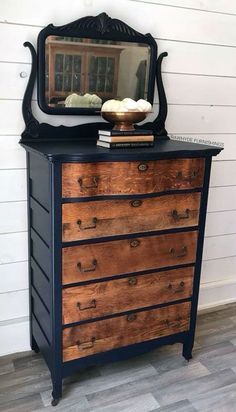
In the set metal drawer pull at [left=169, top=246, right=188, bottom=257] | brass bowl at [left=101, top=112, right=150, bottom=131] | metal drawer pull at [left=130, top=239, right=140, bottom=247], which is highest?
brass bowl at [left=101, top=112, right=150, bottom=131]

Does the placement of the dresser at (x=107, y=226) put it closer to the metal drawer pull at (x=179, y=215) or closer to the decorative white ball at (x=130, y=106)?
the metal drawer pull at (x=179, y=215)

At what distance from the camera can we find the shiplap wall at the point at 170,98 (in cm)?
170

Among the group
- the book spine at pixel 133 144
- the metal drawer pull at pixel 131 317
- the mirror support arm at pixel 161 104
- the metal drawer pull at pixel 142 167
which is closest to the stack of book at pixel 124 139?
the book spine at pixel 133 144

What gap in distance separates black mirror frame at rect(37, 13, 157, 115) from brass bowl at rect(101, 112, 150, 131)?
187 millimetres

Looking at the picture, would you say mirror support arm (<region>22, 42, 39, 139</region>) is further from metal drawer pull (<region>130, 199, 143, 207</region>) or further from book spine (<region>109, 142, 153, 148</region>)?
metal drawer pull (<region>130, 199, 143, 207</region>)

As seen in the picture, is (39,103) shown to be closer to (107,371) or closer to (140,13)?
(140,13)

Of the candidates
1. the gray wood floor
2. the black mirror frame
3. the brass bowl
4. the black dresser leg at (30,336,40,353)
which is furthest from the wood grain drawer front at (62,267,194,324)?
the black mirror frame

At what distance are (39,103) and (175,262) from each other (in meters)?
0.94

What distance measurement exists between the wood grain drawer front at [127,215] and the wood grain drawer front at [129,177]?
45mm

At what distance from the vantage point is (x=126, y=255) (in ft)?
5.40

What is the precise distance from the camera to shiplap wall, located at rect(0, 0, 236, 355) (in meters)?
1.70

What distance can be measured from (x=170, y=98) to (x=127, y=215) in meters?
0.81

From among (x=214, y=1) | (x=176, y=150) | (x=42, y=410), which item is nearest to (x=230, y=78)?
(x=214, y=1)

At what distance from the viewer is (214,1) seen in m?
2.04
